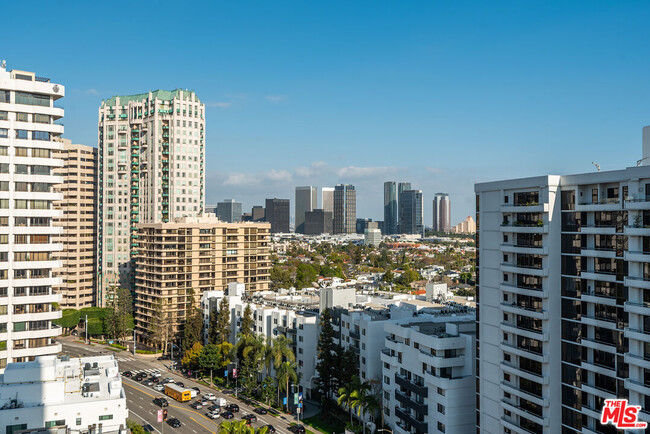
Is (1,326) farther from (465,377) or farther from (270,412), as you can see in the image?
(465,377)

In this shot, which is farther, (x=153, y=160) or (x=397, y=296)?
(x=153, y=160)

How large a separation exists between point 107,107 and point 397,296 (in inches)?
4047

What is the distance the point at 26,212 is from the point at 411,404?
4927 cm

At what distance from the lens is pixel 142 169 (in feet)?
510

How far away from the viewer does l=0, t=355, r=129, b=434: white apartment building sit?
49.2 metres

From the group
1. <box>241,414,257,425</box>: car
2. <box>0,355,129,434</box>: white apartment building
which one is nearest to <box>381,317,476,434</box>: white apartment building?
<box>241,414,257,425</box>: car

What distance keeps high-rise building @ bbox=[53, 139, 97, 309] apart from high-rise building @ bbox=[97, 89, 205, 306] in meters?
3.94

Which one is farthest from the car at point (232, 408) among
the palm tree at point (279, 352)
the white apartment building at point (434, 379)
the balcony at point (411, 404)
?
the balcony at point (411, 404)

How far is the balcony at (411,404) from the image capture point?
207 ft

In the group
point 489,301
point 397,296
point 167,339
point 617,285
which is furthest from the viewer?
point 167,339

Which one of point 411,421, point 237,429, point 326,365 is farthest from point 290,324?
point 237,429

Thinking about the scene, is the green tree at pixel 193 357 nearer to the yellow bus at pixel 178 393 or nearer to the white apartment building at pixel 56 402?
the yellow bus at pixel 178 393

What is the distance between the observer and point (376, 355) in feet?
255

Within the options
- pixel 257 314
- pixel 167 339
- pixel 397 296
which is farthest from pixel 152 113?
pixel 397 296
